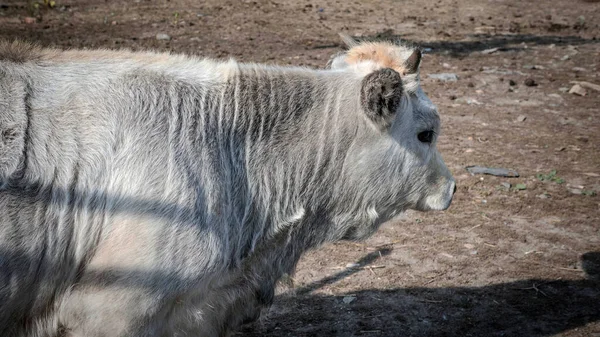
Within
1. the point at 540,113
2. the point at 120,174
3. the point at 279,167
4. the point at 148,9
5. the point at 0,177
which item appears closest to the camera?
the point at 0,177

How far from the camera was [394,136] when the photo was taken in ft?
12.8

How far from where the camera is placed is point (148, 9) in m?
12.6

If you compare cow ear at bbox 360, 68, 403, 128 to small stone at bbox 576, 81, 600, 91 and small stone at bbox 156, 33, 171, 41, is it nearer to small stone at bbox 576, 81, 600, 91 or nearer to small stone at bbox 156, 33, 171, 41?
small stone at bbox 576, 81, 600, 91

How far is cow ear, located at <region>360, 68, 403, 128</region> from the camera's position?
3654mm

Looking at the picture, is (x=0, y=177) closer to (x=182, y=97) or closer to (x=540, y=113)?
→ (x=182, y=97)

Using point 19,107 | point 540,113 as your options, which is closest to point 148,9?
point 540,113

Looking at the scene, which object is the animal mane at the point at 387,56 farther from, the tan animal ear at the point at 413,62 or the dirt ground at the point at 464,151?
the dirt ground at the point at 464,151

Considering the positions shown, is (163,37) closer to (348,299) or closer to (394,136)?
(348,299)

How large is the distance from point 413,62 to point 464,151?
375 cm

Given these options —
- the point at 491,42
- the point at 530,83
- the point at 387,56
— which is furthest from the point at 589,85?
the point at 387,56

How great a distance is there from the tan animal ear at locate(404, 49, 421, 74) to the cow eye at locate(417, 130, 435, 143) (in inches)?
15.0

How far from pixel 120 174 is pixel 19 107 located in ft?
1.84

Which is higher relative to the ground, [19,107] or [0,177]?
[19,107]

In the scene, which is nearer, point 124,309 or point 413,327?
point 124,309
